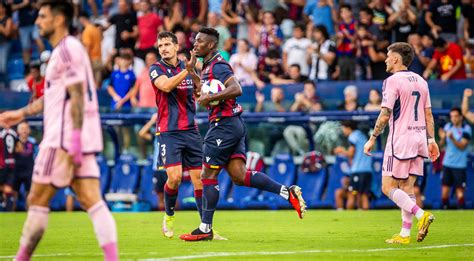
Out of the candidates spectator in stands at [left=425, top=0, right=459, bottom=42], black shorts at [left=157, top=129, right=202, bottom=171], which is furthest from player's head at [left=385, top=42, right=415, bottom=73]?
spectator in stands at [left=425, top=0, right=459, bottom=42]

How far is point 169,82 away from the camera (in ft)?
45.4

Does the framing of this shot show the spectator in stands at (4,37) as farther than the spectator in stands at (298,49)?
Yes

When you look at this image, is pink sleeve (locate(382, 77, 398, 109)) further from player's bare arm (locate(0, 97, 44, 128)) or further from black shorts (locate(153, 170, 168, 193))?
black shorts (locate(153, 170, 168, 193))

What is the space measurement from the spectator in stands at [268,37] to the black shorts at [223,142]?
39.3 feet

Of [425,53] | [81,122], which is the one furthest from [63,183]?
[425,53]

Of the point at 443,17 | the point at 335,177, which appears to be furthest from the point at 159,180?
the point at 443,17

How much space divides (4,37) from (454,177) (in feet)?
44.3

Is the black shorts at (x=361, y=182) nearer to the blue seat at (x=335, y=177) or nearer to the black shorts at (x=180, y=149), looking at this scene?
the blue seat at (x=335, y=177)

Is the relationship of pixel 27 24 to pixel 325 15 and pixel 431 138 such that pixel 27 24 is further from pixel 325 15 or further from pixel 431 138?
pixel 431 138

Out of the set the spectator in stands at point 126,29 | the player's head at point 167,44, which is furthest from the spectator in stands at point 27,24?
the player's head at point 167,44

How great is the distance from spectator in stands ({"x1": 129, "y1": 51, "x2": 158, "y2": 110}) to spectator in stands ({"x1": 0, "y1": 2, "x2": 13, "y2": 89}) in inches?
225

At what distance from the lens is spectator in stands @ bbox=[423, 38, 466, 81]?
22875mm

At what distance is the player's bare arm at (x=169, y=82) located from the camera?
1364 centimetres

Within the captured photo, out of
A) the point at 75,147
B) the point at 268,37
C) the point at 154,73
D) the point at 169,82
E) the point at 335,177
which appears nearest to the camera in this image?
the point at 75,147
